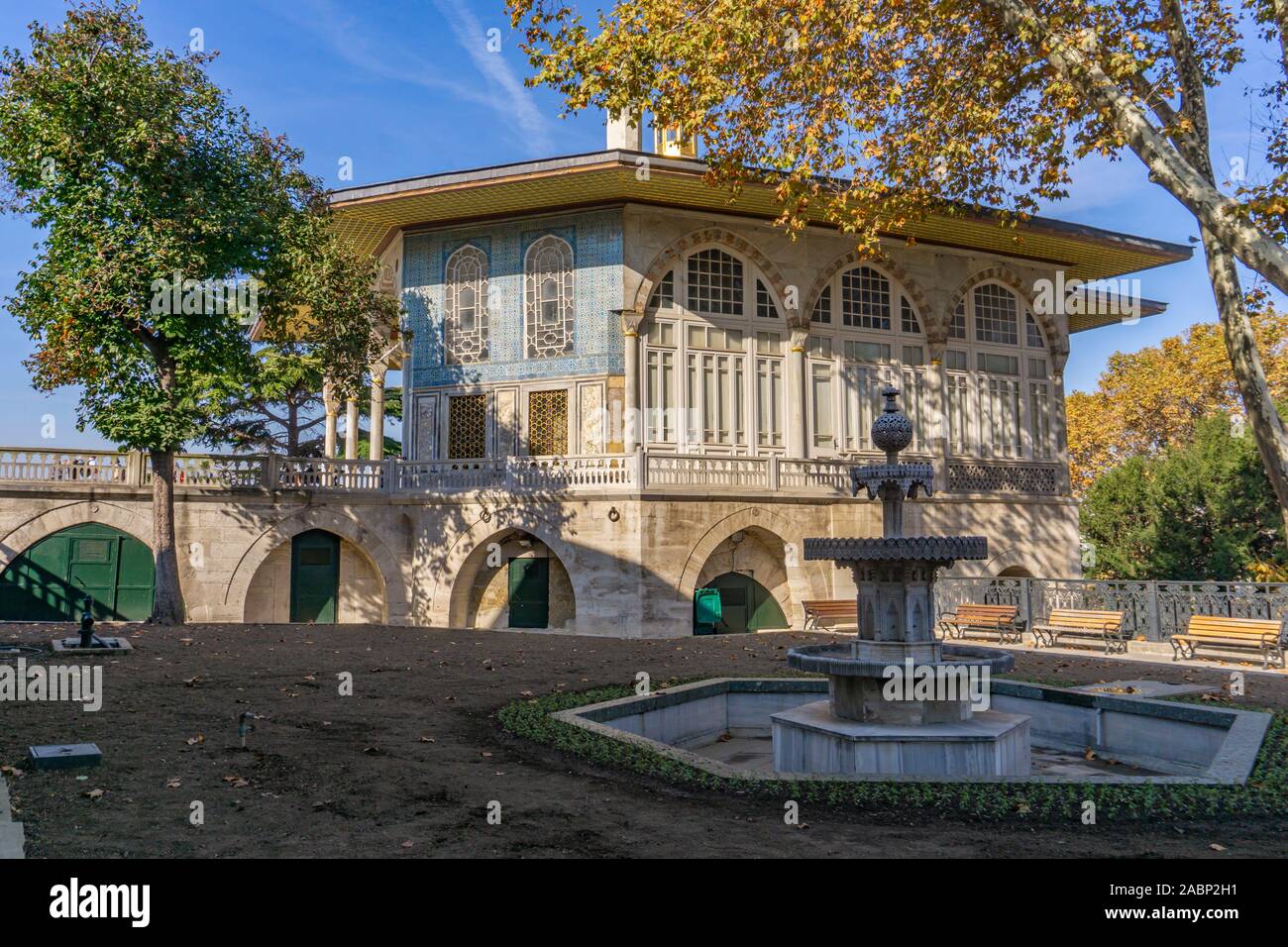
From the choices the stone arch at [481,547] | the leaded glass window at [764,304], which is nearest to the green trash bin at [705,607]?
the stone arch at [481,547]

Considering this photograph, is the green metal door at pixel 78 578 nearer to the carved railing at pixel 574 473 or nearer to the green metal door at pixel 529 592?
the green metal door at pixel 529 592

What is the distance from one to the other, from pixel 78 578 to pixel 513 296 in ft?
39.8

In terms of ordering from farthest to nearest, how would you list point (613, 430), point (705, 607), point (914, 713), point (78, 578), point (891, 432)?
point (613, 430), point (705, 607), point (78, 578), point (891, 432), point (914, 713)

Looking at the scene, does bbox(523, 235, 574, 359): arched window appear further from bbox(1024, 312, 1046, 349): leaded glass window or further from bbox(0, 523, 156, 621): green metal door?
bbox(1024, 312, 1046, 349): leaded glass window

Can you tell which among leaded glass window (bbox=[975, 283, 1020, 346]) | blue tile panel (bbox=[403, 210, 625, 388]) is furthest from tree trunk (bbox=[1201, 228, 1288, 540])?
leaded glass window (bbox=[975, 283, 1020, 346])

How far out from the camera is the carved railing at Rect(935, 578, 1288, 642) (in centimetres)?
1609

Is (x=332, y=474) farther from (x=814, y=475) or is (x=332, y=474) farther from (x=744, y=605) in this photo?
(x=814, y=475)

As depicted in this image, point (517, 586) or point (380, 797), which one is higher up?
point (517, 586)

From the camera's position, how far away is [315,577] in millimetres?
22625

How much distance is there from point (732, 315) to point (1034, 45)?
1186 centimetres

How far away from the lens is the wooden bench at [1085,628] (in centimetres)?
1698

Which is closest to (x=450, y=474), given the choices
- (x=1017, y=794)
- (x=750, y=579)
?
(x=750, y=579)

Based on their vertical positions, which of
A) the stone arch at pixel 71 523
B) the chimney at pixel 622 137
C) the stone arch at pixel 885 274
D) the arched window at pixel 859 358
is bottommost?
the stone arch at pixel 71 523

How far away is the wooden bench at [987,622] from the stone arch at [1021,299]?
9.56 meters
